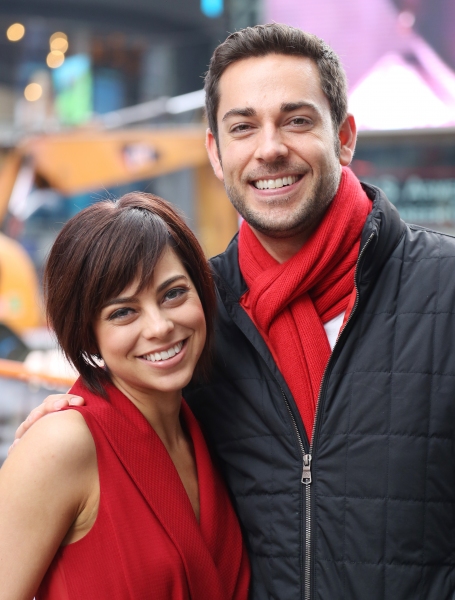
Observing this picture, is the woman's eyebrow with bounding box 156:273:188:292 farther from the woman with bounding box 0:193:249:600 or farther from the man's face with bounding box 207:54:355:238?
the man's face with bounding box 207:54:355:238

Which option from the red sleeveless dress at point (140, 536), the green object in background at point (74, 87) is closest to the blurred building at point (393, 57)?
the green object in background at point (74, 87)

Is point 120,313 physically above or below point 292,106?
below

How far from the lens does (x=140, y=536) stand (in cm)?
181

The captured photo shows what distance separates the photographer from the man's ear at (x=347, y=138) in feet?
7.64

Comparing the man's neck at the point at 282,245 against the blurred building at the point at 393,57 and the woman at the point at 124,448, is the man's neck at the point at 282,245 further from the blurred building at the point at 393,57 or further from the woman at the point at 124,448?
the blurred building at the point at 393,57

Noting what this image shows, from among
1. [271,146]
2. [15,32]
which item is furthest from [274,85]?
[15,32]

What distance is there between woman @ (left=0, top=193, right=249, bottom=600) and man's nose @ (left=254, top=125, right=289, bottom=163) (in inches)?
12.0

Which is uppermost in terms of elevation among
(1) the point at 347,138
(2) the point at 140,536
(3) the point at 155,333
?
(1) the point at 347,138

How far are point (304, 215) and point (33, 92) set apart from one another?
12.6 m

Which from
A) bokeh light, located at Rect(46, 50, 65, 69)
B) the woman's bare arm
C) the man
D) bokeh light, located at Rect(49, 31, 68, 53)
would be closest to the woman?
the woman's bare arm

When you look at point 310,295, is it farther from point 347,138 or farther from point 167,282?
point 347,138

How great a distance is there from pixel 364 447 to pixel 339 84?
3.57ft

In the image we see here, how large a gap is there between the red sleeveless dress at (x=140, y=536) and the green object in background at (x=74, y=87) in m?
11.9

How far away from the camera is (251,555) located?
210 centimetres
